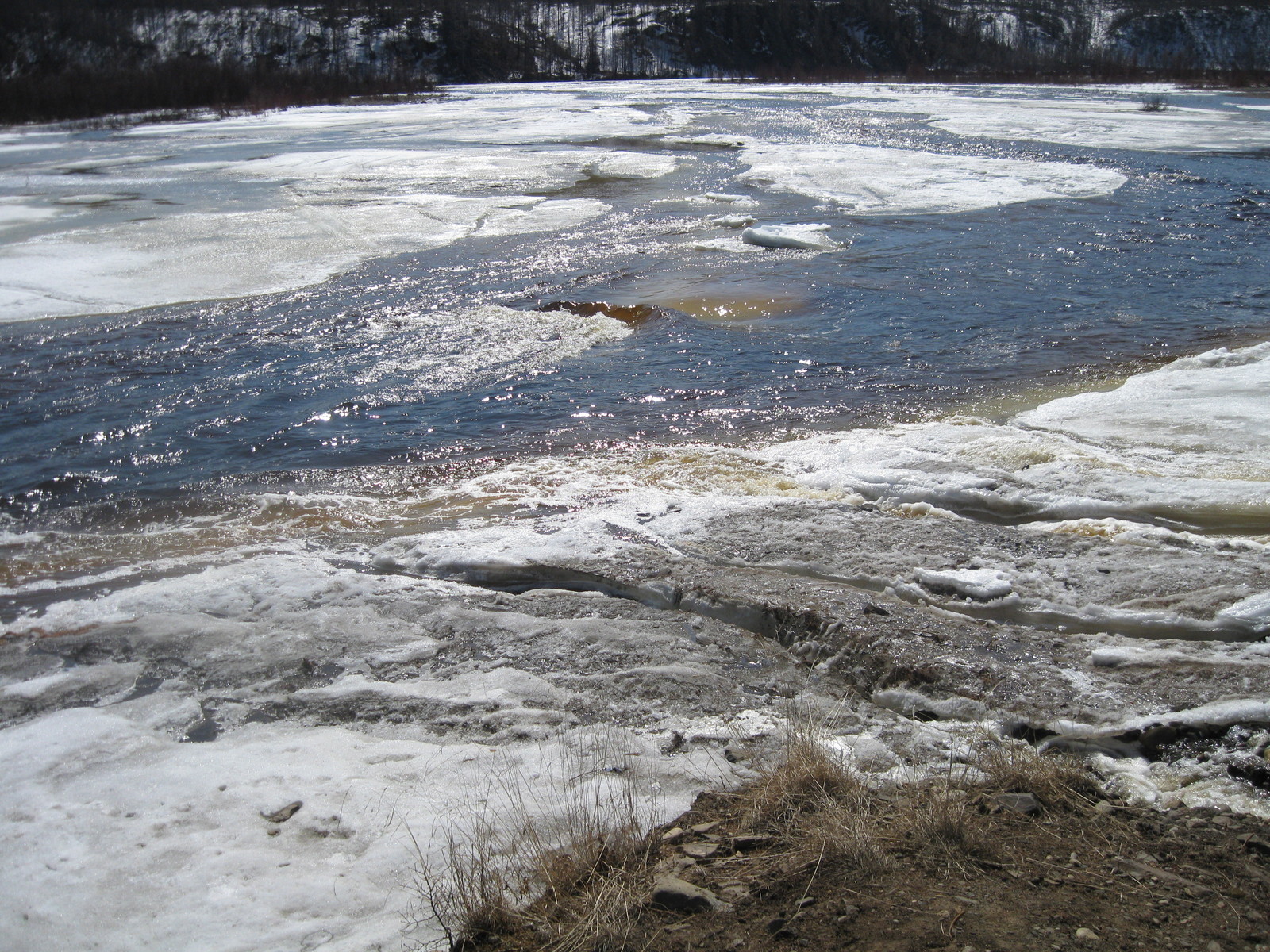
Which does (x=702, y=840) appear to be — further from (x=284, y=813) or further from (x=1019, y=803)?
(x=284, y=813)

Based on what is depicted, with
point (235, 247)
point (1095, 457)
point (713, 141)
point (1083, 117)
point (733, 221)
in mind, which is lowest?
point (1095, 457)

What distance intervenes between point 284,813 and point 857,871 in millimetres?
1715

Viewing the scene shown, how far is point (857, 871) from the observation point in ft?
7.93

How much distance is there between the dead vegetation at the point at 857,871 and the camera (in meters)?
2.21

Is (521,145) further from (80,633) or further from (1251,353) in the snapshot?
A: (80,633)

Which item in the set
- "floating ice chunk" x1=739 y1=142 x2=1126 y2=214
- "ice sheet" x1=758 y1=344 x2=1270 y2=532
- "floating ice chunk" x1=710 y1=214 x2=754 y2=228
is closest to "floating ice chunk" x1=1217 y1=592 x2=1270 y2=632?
"ice sheet" x1=758 y1=344 x2=1270 y2=532

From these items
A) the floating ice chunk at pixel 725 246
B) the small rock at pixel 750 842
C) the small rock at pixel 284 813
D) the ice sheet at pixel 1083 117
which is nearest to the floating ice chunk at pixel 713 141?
the ice sheet at pixel 1083 117

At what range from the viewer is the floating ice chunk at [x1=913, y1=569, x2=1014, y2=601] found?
4.04 meters

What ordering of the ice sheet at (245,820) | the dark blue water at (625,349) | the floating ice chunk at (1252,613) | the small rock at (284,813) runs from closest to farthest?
the ice sheet at (245,820) < the small rock at (284,813) < the floating ice chunk at (1252,613) < the dark blue water at (625,349)

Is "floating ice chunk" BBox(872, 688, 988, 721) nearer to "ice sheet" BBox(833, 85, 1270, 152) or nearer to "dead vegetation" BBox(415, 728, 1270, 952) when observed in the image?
"dead vegetation" BBox(415, 728, 1270, 952)

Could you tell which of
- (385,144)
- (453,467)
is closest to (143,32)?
(385,144)

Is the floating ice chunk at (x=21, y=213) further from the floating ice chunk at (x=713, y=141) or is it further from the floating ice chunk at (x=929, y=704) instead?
the floating ice chunk at (x=929, y=704)

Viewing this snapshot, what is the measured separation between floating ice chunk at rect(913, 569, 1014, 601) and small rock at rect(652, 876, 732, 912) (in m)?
2.15

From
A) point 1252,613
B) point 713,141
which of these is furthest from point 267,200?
point 1252,613
